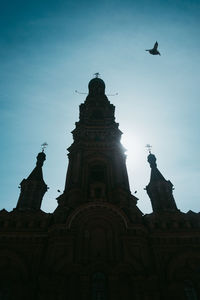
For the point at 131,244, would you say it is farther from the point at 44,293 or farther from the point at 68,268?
the point at 44,293

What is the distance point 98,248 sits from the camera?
1589 cm

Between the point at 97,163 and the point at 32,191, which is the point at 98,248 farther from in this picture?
the point at 32,191

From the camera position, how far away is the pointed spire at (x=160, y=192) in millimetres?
21844

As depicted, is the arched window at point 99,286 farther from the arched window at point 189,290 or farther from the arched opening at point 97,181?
the arched opening at point 97,181

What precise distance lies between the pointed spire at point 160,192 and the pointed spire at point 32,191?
34.5ft

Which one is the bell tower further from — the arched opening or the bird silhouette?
the bird silhouette

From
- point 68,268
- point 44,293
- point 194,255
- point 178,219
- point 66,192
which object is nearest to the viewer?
point 44,293

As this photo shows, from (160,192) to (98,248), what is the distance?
9.57 m

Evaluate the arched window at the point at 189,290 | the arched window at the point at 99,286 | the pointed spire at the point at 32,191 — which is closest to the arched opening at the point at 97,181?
the pointed spire at the point at 32,191

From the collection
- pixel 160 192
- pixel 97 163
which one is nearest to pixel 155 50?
pixel 97 163

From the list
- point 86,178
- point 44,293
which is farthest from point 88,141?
point 44,293

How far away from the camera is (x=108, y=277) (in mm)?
14383

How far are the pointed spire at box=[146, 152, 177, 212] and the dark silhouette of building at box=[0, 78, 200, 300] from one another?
17 cm

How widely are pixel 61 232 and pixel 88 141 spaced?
11292mm
